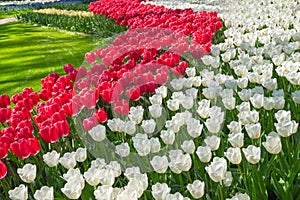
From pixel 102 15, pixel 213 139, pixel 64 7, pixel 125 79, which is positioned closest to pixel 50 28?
pixel 102 15

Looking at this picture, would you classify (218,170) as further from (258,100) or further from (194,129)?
(258,100)

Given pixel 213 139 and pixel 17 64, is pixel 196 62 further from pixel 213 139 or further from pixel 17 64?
pixel 17 64

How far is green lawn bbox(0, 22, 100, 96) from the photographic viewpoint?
23.0ft

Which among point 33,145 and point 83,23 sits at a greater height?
point 33,145

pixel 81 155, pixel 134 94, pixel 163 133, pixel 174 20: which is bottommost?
pixel 174 20

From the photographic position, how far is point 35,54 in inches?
347

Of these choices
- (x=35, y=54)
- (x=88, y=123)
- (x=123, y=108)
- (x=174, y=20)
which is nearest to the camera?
(x=88, y=123)

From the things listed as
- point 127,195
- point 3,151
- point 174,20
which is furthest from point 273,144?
point 174,20

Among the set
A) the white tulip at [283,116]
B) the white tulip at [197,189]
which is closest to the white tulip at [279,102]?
the white tulip at [283,116]

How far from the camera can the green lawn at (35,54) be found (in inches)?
276

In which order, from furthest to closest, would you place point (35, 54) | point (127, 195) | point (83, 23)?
1. point (83, 23)
2. point (35, 54)
3. point (127, 195)

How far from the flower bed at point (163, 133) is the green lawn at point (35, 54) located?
2.54 metres

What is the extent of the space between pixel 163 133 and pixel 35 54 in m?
6.80

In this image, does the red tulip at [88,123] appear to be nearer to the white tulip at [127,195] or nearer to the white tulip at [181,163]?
the white tulip at [181,163]
